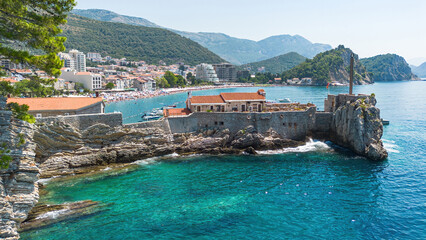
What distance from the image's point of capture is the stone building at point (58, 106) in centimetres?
3456

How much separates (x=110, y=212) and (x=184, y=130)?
62.2 feet

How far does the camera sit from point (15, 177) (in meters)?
17.8

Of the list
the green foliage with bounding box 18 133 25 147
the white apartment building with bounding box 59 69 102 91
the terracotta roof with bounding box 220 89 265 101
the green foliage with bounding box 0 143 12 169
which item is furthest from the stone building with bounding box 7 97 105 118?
the white apartment building with bounding box 59 69 102 91

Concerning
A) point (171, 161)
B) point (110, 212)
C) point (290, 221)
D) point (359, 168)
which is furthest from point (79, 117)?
point (359, 168)

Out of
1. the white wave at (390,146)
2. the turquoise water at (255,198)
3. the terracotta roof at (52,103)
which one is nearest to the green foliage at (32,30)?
the turquoise water at (255,198)

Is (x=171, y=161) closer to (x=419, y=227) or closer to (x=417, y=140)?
(x=419, y=227)

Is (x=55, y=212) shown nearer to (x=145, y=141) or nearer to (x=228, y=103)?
(x=145, y=141)

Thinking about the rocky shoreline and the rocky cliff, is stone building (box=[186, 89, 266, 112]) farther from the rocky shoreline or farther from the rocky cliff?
the rocky cliff

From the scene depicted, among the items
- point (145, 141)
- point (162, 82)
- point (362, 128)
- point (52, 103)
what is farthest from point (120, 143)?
point (162, 82)

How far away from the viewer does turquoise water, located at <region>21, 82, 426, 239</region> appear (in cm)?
2042

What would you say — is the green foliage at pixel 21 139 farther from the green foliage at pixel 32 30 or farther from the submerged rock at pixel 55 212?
the submerged rock at pixel 55 212

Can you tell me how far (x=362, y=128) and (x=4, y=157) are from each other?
124ft

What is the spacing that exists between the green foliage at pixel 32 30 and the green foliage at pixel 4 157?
5.15 meters

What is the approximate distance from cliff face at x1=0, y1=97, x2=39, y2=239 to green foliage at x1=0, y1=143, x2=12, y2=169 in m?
0.22
